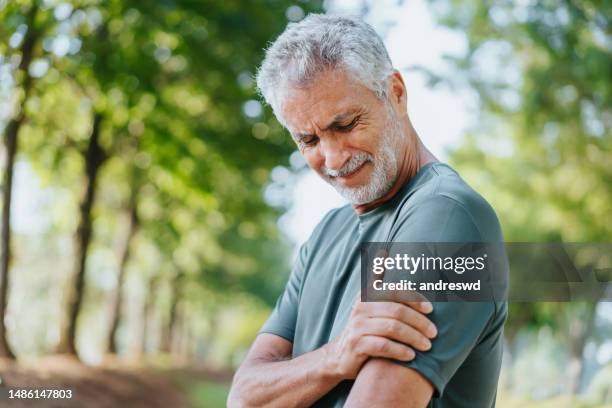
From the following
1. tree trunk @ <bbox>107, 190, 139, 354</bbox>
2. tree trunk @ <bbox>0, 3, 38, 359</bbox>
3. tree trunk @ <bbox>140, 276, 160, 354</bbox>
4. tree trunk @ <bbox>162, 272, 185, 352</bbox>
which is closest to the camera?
tree trunk @ <bbox>0, 3, 38, 359</bbox>

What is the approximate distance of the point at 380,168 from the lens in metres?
2.01

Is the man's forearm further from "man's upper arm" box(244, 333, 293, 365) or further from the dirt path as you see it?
the dirt path

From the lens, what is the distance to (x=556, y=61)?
1201cm

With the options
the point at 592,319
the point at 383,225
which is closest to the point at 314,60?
the point at 383,225

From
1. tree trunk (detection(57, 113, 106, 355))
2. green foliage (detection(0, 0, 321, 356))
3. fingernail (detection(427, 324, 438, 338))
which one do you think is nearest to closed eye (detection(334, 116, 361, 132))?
fingernail (detection(427, 324, 438, 338))

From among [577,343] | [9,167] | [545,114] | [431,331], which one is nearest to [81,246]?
[9,167]

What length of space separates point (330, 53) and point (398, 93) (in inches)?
10.9

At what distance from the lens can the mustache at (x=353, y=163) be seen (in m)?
2.03

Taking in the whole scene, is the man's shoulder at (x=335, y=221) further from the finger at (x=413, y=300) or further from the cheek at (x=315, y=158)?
the finger at (x=413, y=300)

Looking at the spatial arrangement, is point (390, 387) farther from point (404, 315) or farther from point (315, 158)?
point (315, 158)

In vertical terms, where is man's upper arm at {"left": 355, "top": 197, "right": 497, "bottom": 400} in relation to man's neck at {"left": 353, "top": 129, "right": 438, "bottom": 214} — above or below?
below

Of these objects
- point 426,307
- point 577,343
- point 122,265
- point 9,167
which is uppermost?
point 426,307

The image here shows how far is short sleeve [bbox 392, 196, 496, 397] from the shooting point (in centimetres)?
157

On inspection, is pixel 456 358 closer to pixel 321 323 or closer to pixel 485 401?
pixel 485 401
